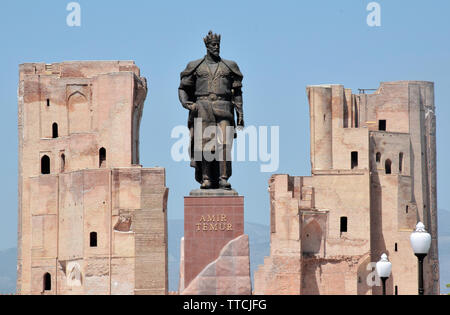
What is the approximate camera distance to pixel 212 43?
26.2 metres

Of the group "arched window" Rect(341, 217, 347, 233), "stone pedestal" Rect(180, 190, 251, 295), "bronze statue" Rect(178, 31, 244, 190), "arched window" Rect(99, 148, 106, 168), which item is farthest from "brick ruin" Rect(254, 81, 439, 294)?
"stone pedestal" Rect(180, 190, 251, 295)

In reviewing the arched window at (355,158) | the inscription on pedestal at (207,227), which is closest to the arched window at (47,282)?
the arched window at (355,158)

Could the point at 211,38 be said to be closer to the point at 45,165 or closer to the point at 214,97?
the point at 214,97

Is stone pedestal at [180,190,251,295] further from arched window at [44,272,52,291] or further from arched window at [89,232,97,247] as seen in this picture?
arched window at [44,272,52,291]

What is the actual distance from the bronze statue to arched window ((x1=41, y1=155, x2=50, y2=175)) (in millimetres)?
47885

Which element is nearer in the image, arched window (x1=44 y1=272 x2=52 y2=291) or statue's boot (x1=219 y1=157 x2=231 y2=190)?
statue's boot (x1=219 y1=157 x2=231 y2=190)

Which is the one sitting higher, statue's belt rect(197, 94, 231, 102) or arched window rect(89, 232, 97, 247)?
statue's belt rect(197, 94, 231, 102)

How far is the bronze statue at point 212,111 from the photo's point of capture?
26031mm

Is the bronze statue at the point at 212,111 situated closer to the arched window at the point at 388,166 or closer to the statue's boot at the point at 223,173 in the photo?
the statue's boot at the point at 223,173

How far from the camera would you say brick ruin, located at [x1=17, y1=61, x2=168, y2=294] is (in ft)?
227

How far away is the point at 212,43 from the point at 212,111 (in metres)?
1.28

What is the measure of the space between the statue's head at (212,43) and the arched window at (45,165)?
158 feet
